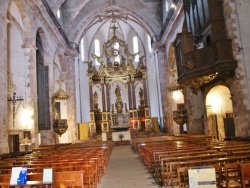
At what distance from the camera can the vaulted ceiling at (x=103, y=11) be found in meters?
23.9

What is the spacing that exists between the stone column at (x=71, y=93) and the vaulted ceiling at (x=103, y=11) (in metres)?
1.82

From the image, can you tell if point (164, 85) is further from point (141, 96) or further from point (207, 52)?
point (207, 52)

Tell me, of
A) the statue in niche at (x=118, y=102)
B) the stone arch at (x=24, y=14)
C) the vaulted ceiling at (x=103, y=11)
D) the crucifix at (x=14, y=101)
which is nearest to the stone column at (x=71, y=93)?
the vaulted ceiling at (x=103, y=11)

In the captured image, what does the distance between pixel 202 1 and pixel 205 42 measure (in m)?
1.81

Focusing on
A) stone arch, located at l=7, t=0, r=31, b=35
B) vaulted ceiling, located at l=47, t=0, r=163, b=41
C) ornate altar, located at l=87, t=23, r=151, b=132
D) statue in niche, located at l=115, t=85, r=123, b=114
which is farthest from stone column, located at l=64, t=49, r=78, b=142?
stone arch, located at l=7, t=0, r=31, b=35

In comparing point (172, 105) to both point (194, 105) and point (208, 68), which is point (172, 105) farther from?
point (208, 68)

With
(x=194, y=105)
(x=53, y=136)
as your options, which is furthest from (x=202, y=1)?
(x=53, y=136)

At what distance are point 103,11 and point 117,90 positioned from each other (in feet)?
27.4

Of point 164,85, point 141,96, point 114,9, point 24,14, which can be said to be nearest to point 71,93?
point 164,85

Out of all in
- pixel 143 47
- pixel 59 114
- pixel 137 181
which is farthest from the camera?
pixel 143 47

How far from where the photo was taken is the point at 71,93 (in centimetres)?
2295

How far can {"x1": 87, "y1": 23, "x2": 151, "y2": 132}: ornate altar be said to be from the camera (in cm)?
2719

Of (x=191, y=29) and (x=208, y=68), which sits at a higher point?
(x=191, y=29)

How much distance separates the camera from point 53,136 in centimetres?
1711
